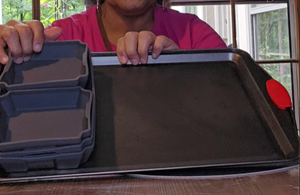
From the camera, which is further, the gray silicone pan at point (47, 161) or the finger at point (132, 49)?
the finger at point (132, 49)

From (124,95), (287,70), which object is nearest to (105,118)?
(124,95)

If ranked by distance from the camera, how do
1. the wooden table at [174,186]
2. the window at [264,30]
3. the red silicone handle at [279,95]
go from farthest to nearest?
the window at [264,30] → the red silicone handle at [279,95] → the wooden table at [174,186]

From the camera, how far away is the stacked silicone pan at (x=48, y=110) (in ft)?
1.02

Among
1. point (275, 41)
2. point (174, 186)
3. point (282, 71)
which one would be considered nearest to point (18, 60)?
point (174, 186)

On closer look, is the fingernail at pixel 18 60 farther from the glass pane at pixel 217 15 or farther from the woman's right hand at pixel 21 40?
the glass pane at pixel 217 15

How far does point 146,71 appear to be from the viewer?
1.55ft

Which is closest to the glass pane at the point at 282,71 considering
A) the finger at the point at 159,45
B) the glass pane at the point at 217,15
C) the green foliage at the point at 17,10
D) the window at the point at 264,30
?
the window at the point at 264,30

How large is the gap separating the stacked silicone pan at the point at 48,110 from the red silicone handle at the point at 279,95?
0.23m

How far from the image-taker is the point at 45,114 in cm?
36

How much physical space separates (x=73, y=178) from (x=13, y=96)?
12 cm

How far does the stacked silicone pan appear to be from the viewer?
0.31 m

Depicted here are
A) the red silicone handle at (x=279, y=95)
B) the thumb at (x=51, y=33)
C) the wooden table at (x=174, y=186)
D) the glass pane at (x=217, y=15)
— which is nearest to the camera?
the wooden table at (x=174, y=186)

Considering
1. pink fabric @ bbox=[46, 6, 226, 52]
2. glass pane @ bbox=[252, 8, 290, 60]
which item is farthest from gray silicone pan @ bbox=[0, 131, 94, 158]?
glass pane @ bbox=[252, 8, 290, 60]

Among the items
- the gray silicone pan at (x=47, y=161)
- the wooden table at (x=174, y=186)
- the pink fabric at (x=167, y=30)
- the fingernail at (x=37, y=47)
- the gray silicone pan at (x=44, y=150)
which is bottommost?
the wooden table at (x=174, y=186)
